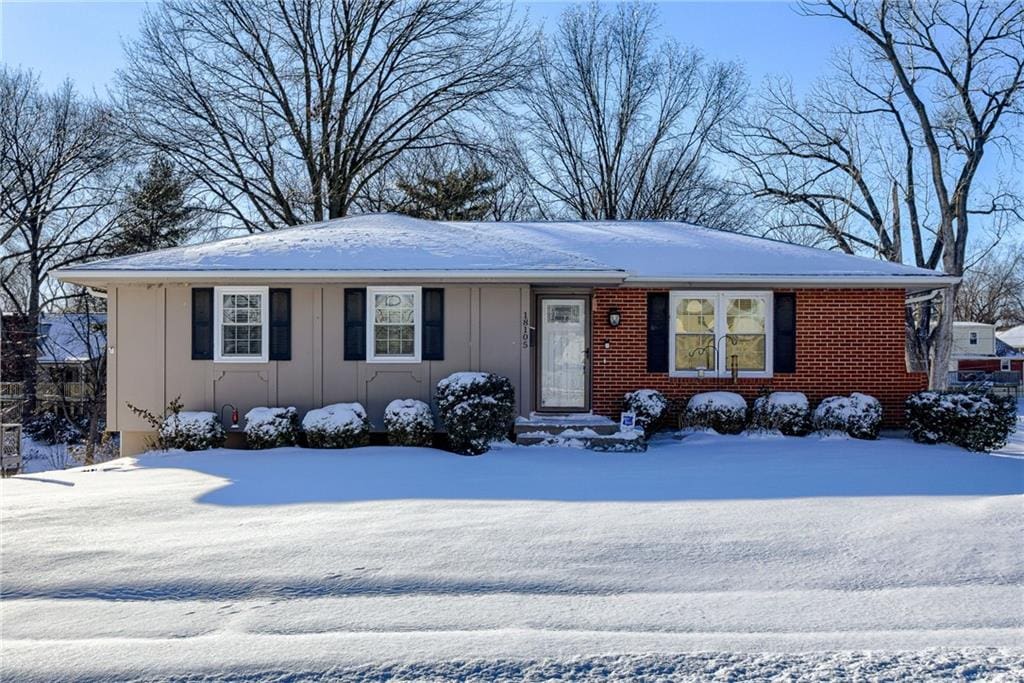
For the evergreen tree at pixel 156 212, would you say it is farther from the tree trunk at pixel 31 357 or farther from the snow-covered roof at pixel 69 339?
the snow-covered roof at pixel 69 339

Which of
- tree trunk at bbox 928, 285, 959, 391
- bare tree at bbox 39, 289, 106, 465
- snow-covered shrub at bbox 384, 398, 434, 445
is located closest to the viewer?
snow-covered shrub at bbox 384, 398, 434, 445

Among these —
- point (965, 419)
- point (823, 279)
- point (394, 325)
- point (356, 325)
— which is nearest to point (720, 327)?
point (823, 279)

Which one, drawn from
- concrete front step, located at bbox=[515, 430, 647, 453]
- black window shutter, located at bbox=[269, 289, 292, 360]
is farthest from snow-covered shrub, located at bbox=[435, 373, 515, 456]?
black window shutter, located at bbox=[269, 289, 292, 360]

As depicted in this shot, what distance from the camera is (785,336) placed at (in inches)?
508

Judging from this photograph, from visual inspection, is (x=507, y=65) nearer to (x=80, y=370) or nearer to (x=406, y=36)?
(x=406, y=36)

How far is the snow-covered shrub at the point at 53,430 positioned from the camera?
95.1 ft

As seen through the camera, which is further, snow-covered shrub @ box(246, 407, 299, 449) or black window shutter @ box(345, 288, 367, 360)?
black window shutter @ box(345, 288, 367, 360)

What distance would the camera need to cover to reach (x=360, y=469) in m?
9.09

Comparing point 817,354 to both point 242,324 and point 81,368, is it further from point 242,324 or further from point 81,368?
point 81,368

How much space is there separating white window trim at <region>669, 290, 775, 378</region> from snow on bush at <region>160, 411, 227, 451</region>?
294 inches

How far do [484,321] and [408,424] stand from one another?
209cm

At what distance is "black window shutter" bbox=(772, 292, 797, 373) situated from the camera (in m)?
12.9

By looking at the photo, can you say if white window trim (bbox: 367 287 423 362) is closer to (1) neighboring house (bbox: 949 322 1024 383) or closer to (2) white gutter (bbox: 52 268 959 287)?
(2) white gutter (bbox: 52 268 959 287)

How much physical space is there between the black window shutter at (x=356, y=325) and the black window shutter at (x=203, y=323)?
2208 mm
